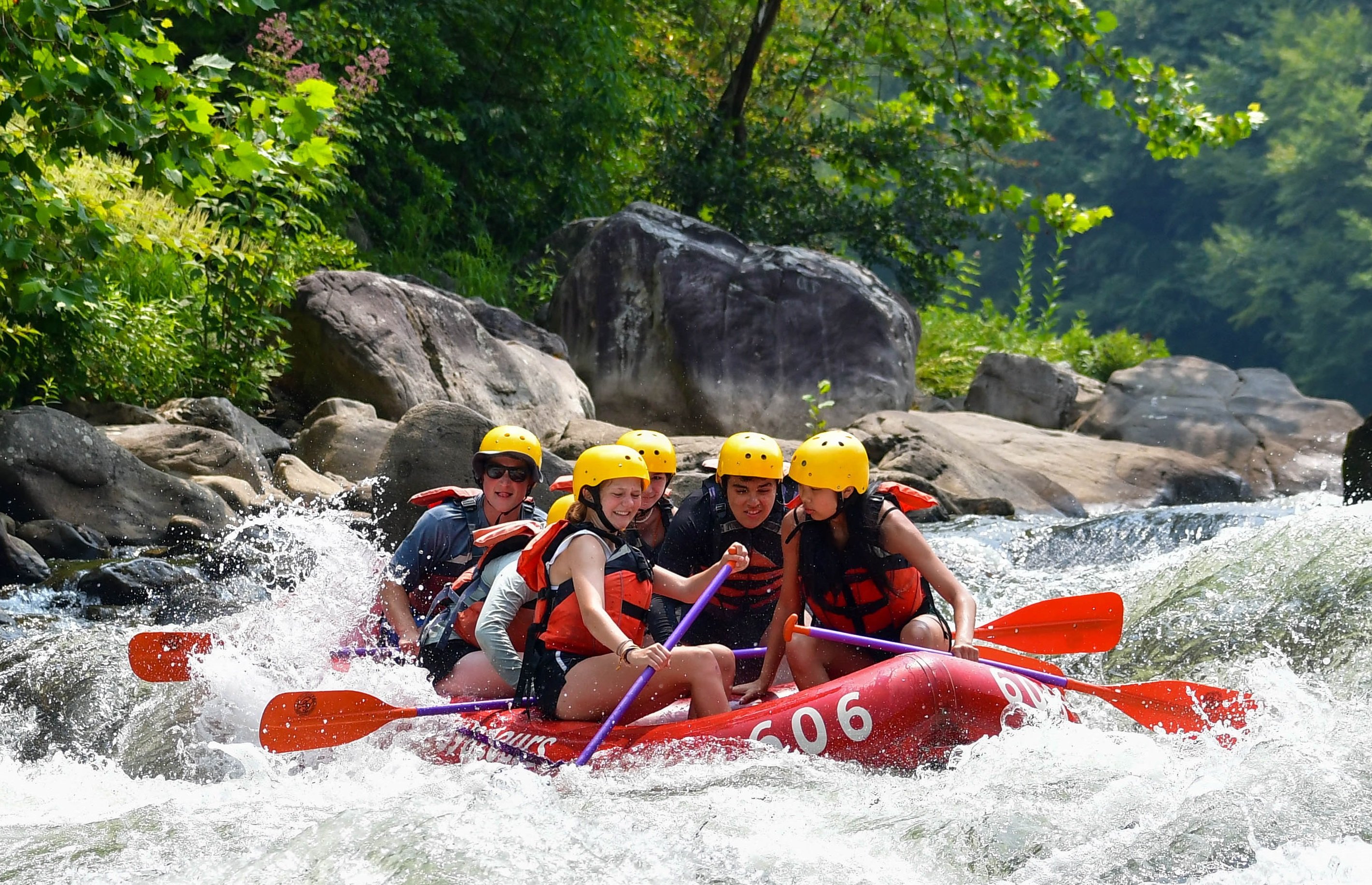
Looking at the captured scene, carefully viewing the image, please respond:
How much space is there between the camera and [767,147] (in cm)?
1460

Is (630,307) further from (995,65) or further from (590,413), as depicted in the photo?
(995,65)

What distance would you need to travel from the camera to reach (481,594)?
4871mm

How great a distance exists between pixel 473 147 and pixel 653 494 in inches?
373

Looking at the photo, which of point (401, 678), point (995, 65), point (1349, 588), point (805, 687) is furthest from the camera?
point (995, 65)

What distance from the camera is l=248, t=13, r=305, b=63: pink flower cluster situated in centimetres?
1074

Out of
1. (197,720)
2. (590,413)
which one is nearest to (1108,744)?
(197,720)

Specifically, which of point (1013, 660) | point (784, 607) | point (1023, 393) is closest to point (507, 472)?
point (784, 607)

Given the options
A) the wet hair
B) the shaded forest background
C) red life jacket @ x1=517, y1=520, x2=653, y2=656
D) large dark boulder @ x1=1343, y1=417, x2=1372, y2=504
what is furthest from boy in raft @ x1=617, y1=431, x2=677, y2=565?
large dark boulder @ x1=1343, y1=417, x2=1372, y2=504

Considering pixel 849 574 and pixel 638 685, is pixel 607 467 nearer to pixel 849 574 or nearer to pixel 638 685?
pixel 638 685

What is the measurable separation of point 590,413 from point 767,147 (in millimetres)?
4762

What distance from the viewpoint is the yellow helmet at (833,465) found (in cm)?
437

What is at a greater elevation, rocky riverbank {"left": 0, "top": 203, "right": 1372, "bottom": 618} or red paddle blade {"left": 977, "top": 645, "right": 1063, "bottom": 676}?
red paddle blade {"left": 977, "top": 645, "right": 1063, "bottom": 676}

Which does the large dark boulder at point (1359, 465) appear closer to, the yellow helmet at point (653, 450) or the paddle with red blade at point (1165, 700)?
the paddle with red blade at point (1165, 700)

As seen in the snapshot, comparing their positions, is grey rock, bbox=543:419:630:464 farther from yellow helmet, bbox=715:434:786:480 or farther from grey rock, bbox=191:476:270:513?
yellow helmet, bbox=715:434:786:480
